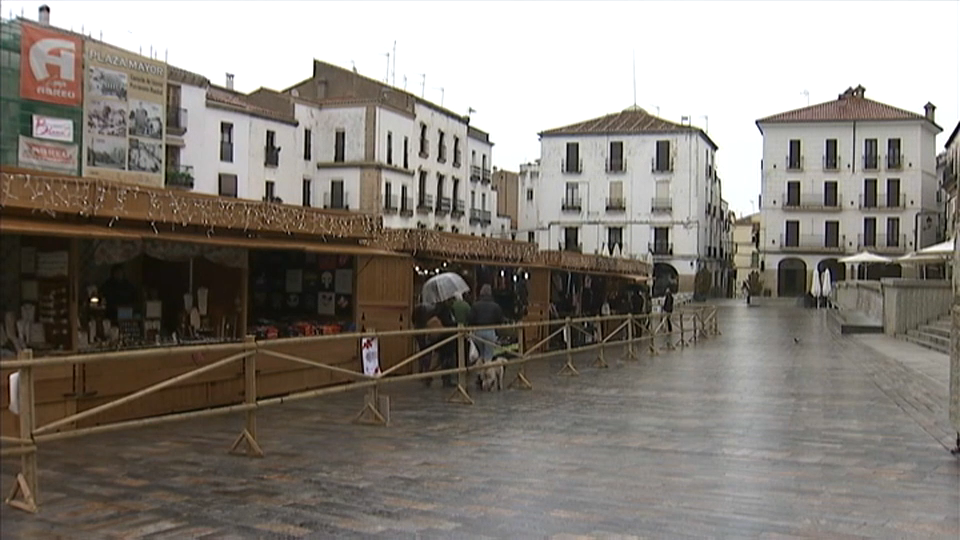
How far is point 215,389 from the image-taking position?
11.2 m

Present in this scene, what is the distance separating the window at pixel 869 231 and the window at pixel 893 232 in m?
0.86

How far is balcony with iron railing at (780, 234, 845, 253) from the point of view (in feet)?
209

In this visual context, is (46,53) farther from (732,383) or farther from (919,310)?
(919,310)

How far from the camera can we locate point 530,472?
7.92m

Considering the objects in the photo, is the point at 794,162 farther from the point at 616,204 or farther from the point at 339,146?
the point at 339,146

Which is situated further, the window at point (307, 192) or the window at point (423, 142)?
the window at point (423, 142)

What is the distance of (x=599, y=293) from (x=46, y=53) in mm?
15976

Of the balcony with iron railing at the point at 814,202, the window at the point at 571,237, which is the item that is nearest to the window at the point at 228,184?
the window at the point at 571,237

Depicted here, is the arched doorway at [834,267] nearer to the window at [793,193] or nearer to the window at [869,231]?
the window at [869,231]

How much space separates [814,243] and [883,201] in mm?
5176

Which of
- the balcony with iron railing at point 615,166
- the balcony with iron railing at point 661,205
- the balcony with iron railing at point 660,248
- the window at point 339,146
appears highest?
the balcony with iron railing at point 615,166

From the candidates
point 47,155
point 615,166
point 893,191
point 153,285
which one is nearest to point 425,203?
point 615,166

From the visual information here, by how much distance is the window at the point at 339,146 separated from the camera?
52781 millimetres

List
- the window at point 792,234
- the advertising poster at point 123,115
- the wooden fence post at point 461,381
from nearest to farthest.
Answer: the wooden fence post at point 461,381 → the advertising poster at point 123,115 → the window at point 792,234
